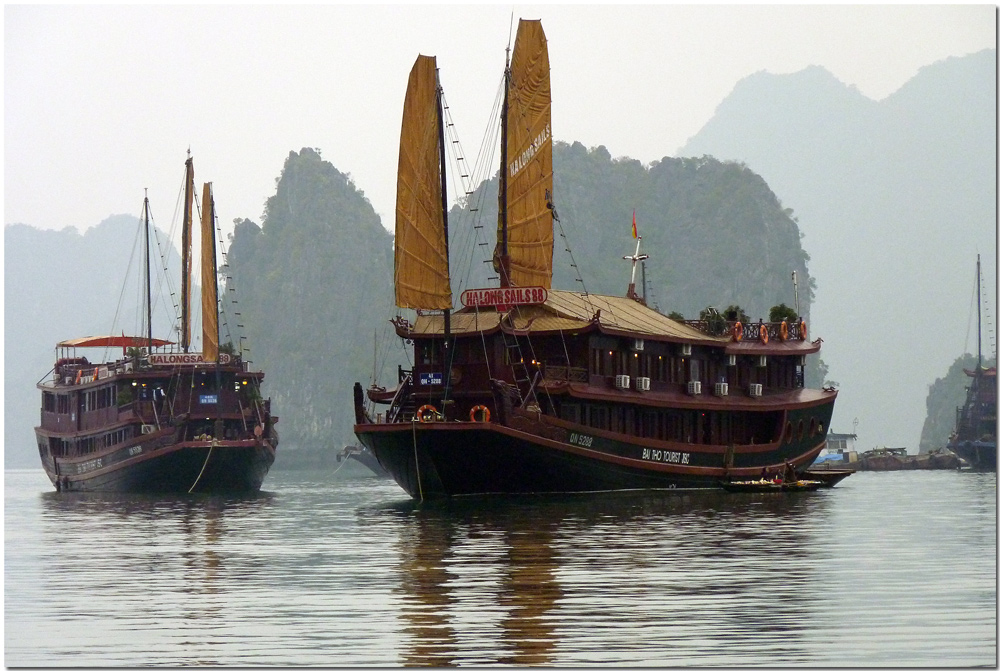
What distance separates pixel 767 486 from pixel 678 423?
4.86 meters

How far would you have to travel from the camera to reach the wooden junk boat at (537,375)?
45.6m

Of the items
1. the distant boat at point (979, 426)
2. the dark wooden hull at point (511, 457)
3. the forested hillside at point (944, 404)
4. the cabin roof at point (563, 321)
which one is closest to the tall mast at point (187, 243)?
the cabin roof at point (563, 321)

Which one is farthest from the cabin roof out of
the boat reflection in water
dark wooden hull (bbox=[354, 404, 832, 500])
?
the boat reflection in water

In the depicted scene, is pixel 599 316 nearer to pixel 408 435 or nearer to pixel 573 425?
pixel 573 425

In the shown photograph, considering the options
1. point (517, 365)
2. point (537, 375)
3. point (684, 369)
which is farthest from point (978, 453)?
point (537, 375)

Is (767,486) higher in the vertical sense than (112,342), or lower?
lower

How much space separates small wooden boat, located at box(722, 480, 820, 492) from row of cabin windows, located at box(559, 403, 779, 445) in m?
2.65

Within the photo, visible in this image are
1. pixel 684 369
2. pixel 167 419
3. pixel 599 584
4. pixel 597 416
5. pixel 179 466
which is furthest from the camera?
pixel 167 419

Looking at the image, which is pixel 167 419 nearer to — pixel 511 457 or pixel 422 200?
pixel 422 200

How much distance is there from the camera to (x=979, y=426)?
96.1 meters

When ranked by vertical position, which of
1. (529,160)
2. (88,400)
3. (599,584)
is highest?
(529,160)

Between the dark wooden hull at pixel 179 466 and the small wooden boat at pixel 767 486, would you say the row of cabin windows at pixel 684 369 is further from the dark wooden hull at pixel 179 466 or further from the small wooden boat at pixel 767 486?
the dark wooden hull at pixel 179 466

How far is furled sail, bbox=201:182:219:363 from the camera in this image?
230 feet

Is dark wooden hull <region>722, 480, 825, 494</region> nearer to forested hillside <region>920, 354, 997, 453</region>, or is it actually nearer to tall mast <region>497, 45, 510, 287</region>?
tall mast <region>497, 45, 510, 287</region>
